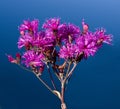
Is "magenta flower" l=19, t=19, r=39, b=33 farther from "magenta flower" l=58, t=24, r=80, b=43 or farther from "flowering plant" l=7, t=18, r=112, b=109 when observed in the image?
"magenta flower" l=58, t=24, r=80, b=43

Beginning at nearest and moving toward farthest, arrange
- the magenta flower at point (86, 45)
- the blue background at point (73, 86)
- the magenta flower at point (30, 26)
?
the magenta flower at point (86, 45) → the magenta flower at point (30, 26) → the blue background at point (73, 86)

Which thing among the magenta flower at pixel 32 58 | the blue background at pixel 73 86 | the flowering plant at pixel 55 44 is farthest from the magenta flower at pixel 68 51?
the blue background at pixel 73 86

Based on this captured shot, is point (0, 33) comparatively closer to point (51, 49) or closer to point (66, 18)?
point (66, 18)

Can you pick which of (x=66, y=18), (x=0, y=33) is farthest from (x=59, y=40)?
(x=66, y=18)

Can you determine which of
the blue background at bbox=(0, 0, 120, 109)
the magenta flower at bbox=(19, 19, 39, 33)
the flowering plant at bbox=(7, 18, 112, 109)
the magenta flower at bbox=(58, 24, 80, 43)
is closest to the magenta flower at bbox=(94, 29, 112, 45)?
the flowering plant at bbox=(7, 18, 112, 109)

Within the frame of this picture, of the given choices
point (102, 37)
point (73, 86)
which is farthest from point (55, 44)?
point (73, 86)

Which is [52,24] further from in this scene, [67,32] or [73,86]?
[73,86]

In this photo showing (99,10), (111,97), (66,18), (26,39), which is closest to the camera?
(26,39)

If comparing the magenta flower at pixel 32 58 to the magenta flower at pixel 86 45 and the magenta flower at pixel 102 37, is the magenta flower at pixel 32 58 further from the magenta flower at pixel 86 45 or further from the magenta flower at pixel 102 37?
the magenta flower at pixel 102 37
